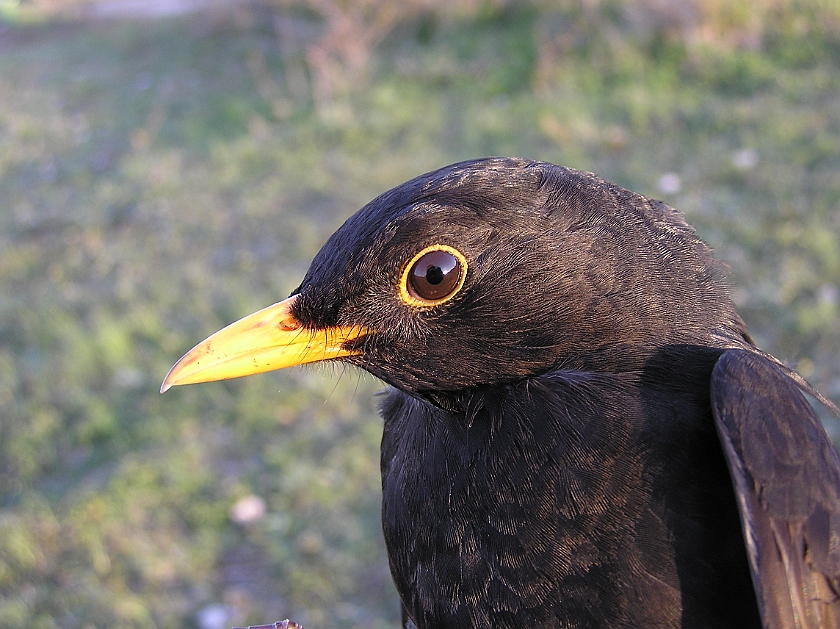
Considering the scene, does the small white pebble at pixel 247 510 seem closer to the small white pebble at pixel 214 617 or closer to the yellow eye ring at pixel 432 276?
the small white pebble at pixel 214 617

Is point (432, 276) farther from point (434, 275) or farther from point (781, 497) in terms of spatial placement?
point (781, 497)

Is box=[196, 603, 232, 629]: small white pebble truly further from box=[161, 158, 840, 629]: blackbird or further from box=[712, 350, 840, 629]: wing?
box=[712, 350, 840, 629]: wing

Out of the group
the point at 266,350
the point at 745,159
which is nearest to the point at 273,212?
the point at 745,159

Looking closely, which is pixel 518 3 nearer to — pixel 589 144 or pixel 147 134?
pixel 589 144

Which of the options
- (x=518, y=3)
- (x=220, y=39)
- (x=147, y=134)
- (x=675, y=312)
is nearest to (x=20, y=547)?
(x=675, y=312)

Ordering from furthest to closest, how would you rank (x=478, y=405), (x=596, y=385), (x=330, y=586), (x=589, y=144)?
(x=589, y=144) < (x=330, y=586) < (x=478, y=405) < (x=596, y=385)

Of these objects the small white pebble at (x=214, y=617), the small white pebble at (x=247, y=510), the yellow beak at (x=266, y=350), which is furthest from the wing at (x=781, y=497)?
the small white pebble at (x=247, y=510)

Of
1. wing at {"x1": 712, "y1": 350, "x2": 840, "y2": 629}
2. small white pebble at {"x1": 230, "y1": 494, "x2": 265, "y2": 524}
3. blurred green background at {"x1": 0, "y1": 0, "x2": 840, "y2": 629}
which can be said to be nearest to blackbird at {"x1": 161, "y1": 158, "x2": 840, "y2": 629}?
wing at {"x1": 712, "y1": 350, "x2": 840, "y2": 629}
